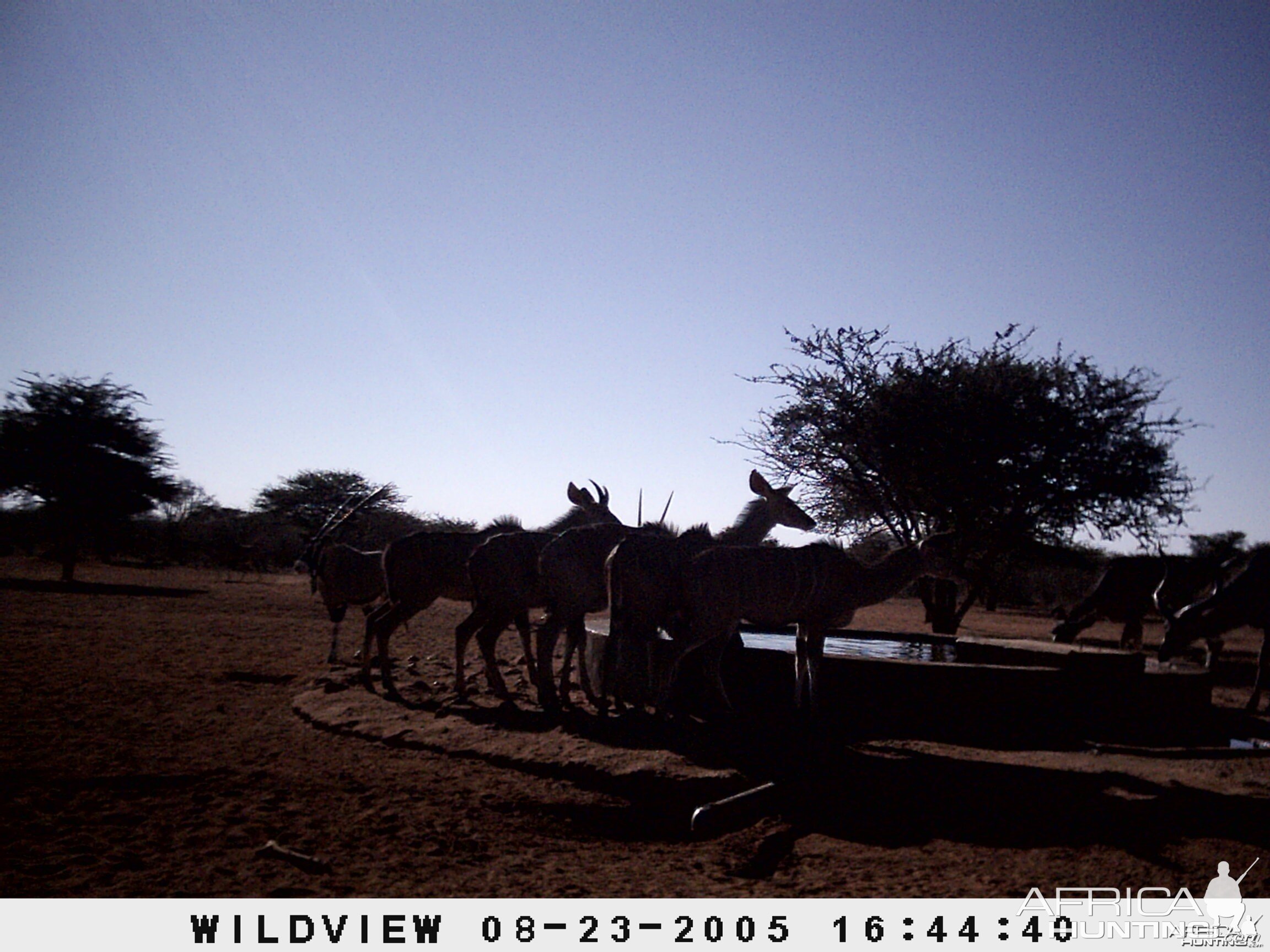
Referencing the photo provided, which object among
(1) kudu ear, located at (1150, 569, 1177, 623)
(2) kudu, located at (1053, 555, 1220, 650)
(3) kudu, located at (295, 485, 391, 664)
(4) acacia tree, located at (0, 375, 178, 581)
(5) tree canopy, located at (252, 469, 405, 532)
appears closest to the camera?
(1) kudu ear, located at (1150, 569, 1177, 623)

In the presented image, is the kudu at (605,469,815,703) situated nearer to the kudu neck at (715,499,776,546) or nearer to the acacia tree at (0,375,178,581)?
the kudu neck at (715,499,776,546)

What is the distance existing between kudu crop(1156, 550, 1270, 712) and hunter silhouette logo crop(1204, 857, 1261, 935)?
27.0ft

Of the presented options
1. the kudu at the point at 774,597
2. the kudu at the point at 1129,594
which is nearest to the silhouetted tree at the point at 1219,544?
the kudu at the point at 1129,594

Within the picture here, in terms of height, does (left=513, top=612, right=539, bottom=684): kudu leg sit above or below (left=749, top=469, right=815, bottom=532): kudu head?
below

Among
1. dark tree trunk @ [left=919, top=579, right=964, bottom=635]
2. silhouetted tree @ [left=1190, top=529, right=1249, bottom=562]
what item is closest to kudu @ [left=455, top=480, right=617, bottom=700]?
dark tree trunk @ [left=919, top=579, right=964, bottom=635]

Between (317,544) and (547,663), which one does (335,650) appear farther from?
(547,663)

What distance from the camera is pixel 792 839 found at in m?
6.82

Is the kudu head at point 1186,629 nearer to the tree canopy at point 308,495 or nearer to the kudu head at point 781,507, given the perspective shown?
the kudu head at point 781,507

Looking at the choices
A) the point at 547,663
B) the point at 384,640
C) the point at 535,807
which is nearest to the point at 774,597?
the point at 547,663

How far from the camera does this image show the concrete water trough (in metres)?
9.73

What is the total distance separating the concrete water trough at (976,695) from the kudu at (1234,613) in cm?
190
